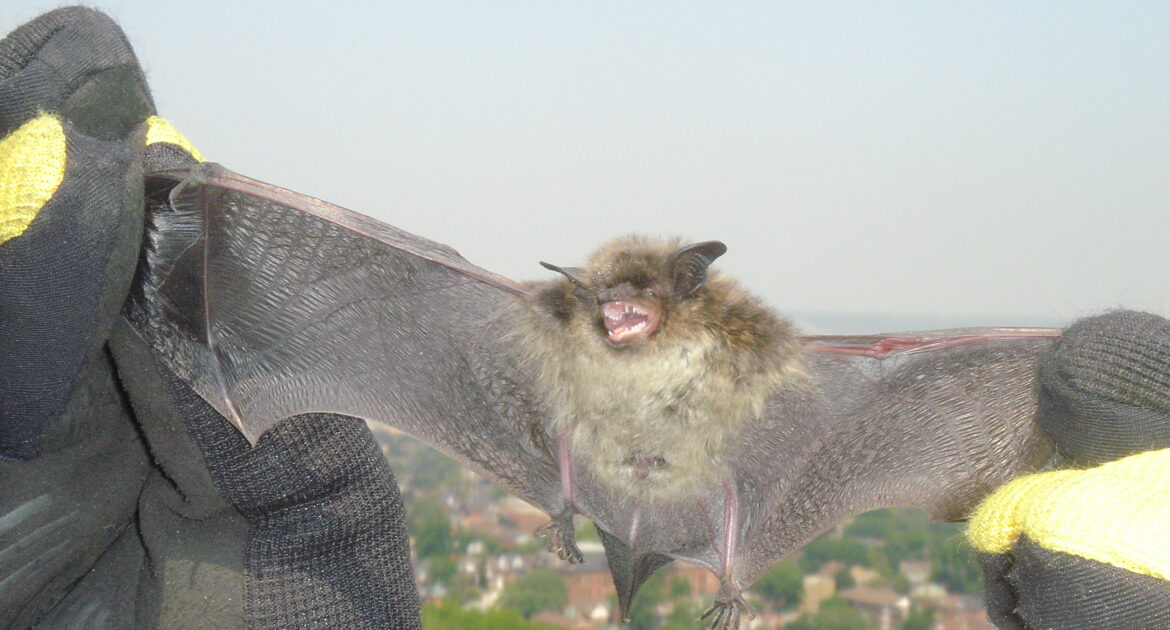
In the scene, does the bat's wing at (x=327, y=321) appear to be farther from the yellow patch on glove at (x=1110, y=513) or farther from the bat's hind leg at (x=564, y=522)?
the yellow patch on glove at (x=1110, y=513)

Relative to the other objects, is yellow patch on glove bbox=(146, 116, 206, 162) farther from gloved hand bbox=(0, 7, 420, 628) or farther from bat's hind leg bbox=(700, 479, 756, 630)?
bat's hind leg bbox=(700, 479, 756, 630)

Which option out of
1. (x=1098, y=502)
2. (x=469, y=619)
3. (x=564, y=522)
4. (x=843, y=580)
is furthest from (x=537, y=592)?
(x=1098, y=502)

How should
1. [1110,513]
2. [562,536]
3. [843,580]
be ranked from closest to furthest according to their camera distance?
[1110,513] < [562,536] < [843,580]

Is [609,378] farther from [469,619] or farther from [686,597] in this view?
[469,619]

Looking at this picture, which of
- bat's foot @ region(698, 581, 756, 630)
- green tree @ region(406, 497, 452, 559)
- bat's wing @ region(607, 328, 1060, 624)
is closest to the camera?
bat's wing @ region(607, 328, 1060, 624)

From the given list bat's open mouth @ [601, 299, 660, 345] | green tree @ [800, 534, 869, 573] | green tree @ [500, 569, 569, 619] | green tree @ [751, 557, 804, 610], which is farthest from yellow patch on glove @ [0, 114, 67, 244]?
green tree @ [800, 534, 869, 573]

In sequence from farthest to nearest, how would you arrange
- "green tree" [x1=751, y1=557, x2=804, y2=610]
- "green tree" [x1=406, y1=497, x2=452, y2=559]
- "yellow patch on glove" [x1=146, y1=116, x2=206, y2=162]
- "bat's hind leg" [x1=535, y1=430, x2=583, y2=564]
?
"green tree" [x1=406, y1=497, x2=452, y2=559] → "green tree" [x1=751, y1=557, x2=804, y2=610] → "bat's hind leg" [x1=535, y1=430, x2=583, y2=564] → "yellow patch on glove" [x1=146, y1=116, x2=206, y2=162]

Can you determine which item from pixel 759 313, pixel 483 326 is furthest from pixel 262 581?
pixel 759 313
